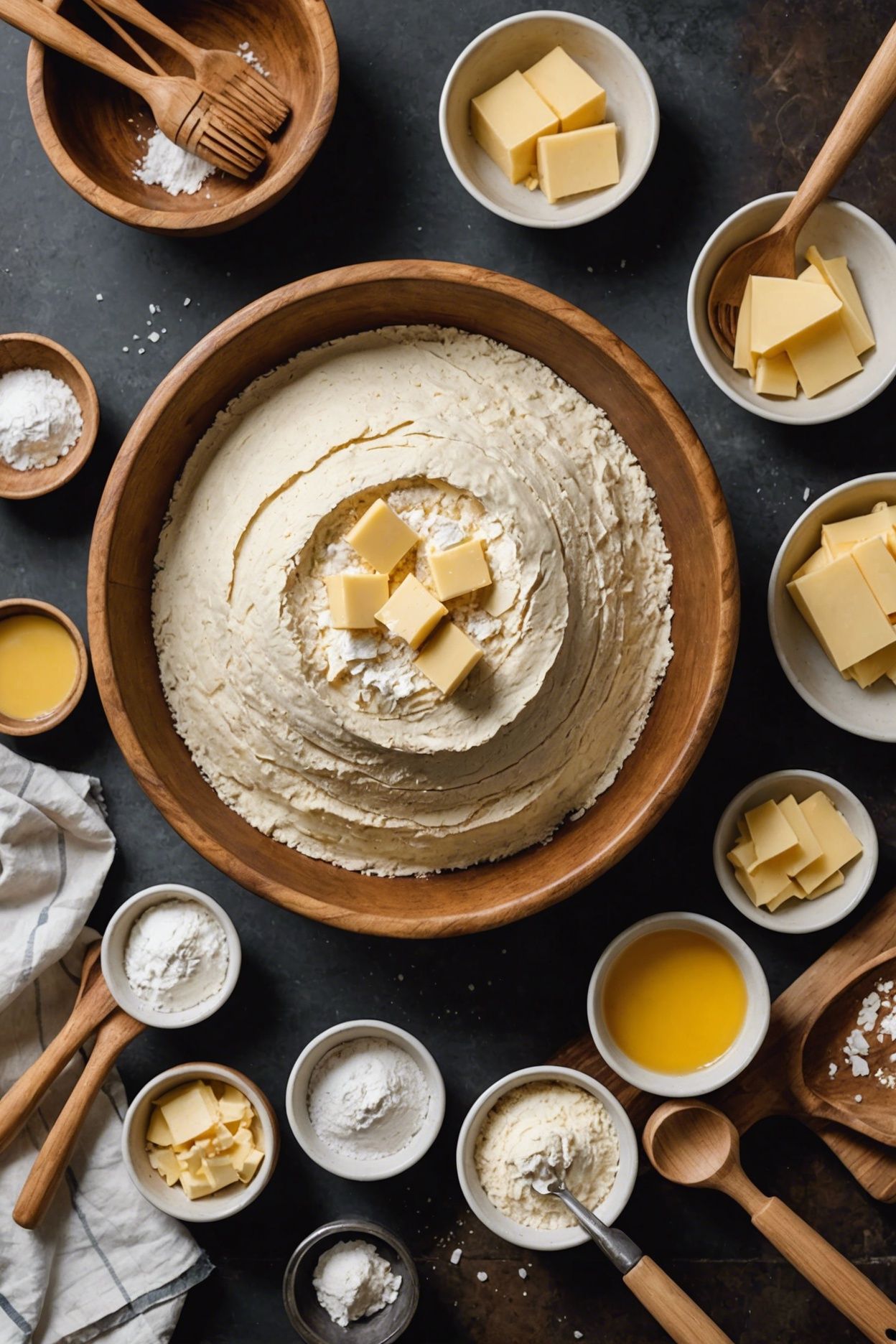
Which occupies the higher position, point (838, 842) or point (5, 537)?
point (5, 537)

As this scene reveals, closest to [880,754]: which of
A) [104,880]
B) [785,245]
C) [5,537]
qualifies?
[785,245]

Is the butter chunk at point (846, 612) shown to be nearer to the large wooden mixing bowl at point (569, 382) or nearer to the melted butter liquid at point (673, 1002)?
the large wooden mixing bowl at point (569, 382)

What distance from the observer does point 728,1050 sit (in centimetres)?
197

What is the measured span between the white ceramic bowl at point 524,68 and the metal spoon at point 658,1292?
1750 millimetres

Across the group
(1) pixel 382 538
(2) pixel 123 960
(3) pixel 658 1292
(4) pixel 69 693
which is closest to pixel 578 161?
(1) pixel 382 538

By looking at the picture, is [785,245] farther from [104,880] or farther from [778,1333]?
[778,1333]

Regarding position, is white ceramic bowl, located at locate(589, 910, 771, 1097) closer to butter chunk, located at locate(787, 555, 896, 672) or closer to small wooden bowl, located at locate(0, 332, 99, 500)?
butter chunk, located at locate(787, 555, 896, 672)

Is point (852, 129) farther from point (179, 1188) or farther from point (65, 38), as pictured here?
point (179, 1188)

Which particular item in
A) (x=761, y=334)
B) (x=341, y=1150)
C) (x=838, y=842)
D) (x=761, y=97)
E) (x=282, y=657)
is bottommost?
(x=341, y=1150)

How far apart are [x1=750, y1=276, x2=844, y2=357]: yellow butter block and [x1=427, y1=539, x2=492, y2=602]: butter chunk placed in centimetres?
72

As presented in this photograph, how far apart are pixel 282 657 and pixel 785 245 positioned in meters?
1.14

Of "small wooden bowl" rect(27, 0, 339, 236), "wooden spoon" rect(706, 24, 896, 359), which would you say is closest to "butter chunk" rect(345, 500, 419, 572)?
"small wooden bowl" rect(27, 0, 339, 236)

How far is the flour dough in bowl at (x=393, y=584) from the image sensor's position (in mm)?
1623

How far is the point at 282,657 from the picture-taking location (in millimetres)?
1640
